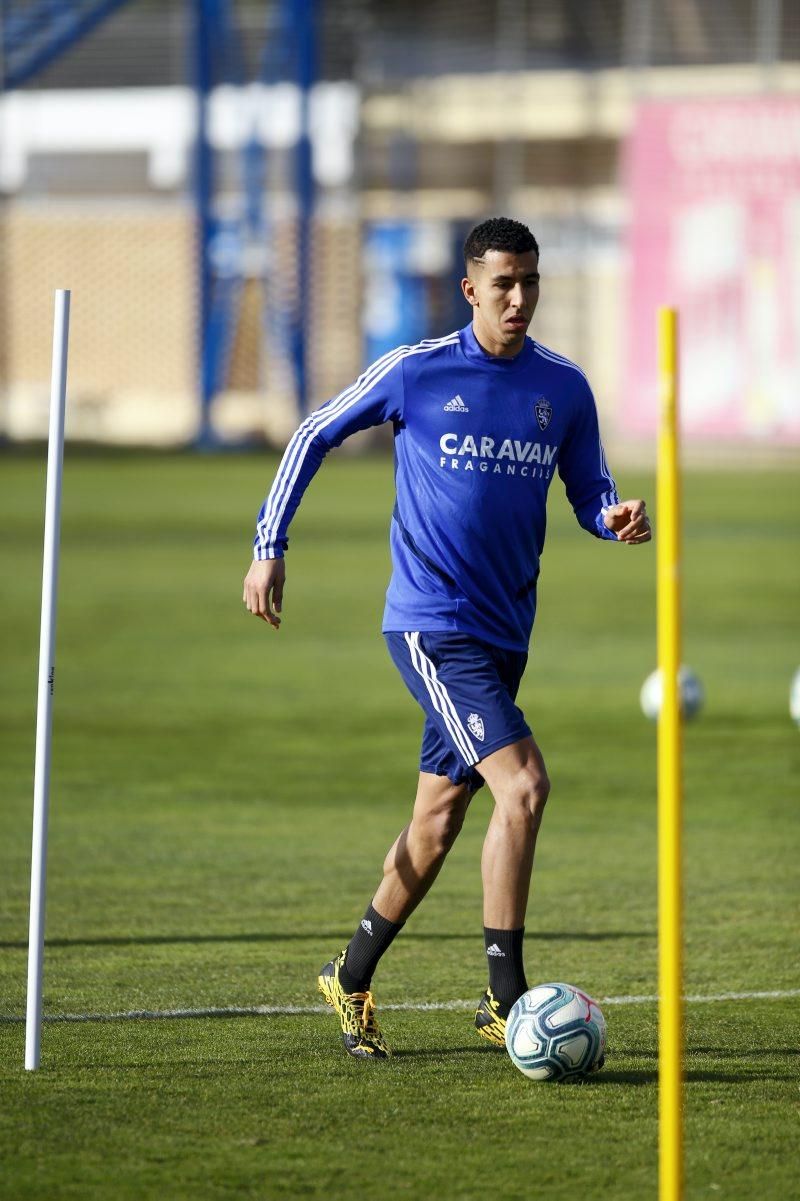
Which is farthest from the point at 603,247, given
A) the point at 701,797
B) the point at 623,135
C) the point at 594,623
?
the point at 701,797

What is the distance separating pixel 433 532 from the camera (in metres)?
5.83

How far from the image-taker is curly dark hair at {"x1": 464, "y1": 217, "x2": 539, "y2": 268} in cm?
570

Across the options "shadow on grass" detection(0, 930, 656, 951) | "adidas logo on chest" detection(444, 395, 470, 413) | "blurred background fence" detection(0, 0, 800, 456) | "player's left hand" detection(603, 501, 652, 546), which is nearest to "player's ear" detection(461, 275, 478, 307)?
"adidas logo on chest" detection(444, 395, 470, 413)

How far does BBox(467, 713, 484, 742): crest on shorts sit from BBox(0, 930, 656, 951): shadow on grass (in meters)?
1.92

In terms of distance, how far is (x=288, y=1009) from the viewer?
6.32 meters

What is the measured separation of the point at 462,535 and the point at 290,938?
7.19 feet

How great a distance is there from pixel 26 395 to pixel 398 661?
40.6m

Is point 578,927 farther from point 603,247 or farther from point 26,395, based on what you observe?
point 26,395

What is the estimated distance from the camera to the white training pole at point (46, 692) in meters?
5.32

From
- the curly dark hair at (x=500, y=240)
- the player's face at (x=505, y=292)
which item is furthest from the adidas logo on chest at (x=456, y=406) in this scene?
the curly dark hair at (x=500, y=240)

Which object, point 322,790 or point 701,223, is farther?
point 701,223

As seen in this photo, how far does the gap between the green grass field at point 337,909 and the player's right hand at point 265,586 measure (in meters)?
1.23

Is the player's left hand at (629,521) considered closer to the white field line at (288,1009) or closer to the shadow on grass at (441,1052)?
the shadow on grass at (441,1052)

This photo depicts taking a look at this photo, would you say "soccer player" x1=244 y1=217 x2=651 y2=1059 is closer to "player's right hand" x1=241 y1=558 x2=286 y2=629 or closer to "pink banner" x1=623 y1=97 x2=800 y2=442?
"player's right hand" x1=241 y1=558 x2=286 y2=629
